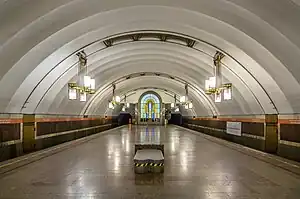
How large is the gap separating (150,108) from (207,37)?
3684 cm

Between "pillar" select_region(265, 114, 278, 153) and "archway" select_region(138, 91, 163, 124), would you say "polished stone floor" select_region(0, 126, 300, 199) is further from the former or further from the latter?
"archway" select_region(138, 91, 163, 124)

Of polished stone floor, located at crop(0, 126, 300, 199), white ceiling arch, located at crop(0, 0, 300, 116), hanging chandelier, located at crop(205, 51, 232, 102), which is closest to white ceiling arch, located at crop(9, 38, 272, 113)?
hanging chandelier, located at crop(205, 51, 232, 102)

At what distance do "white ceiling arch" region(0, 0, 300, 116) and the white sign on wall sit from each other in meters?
6.36

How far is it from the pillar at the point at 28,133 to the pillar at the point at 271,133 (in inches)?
417

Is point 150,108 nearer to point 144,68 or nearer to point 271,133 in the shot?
point 144,68

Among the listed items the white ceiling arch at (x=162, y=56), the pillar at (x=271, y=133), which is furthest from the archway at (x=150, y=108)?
the pillar at (x=271, y=133)

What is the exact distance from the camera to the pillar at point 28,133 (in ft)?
48.1

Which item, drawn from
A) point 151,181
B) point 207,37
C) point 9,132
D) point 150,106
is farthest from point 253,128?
point 150,106

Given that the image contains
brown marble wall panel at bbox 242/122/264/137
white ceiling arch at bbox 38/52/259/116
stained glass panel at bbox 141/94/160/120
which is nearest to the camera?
brown marble wall panel at bbox 242/122/264/137

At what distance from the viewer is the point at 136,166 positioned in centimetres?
846

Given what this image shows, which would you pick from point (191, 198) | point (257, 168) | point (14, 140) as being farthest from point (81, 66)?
point (191, 198)

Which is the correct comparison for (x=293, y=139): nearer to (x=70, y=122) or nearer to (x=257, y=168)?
(x=257, y=168)

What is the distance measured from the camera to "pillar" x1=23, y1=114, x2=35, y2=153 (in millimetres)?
14648

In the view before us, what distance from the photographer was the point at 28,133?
49.2ft
